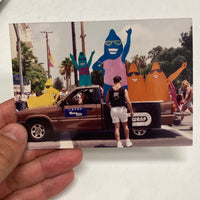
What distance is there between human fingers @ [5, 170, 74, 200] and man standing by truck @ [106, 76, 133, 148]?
0.33 meters

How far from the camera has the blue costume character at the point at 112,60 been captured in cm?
73

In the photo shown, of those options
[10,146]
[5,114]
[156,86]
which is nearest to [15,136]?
[10,146]

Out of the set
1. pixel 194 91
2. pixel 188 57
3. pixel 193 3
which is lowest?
pixel 194 91

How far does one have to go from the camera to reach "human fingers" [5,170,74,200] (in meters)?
0.91

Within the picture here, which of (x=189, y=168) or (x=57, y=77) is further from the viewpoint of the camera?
(x=189, y=168)

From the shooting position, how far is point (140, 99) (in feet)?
2.47

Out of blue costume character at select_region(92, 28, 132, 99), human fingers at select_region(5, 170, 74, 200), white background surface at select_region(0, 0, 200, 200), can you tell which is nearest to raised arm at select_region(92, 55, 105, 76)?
blue costume character at select_region(92, 28, 132, 99)

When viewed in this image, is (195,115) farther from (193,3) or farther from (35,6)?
(35,6)

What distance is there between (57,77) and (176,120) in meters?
0.49

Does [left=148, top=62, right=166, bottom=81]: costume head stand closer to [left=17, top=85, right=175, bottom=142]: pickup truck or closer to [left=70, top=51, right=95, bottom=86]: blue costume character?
[left=17, top=85, right=175, bottom=142]: pickup truck

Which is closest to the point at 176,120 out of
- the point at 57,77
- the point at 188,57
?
the point at 188,57

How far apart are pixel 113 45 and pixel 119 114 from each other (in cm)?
26

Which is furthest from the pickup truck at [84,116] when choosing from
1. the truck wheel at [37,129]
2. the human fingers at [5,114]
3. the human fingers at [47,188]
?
the human fingers at [47,188]

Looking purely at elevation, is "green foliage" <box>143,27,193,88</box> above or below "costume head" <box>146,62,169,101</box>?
above
